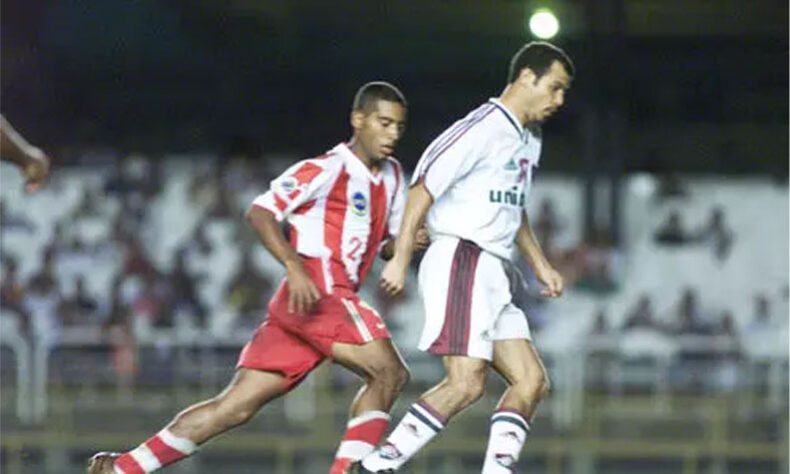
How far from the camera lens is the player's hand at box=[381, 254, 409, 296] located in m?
8.21

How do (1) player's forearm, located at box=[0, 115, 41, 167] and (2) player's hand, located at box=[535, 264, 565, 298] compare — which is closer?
(1) player's forearm, located at box=[0, 115, 41, 167]

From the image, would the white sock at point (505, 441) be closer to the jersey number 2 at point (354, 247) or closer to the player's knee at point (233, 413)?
the jersey number 2 at point (354, 247)

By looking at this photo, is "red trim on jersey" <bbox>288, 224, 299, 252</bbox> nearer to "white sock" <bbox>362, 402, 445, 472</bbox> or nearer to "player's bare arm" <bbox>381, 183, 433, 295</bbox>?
"player's bare arm" <bbox>381, 183, 433, 295</bbox>

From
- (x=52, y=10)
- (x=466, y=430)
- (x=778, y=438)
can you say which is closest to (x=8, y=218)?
(x=52, y=10)

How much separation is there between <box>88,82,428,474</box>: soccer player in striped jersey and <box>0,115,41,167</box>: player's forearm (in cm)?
85

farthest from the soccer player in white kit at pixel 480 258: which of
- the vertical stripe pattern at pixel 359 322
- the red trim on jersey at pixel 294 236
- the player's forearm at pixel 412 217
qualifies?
the red trim on jersey at pixel 294 236

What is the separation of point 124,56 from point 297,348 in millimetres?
12315

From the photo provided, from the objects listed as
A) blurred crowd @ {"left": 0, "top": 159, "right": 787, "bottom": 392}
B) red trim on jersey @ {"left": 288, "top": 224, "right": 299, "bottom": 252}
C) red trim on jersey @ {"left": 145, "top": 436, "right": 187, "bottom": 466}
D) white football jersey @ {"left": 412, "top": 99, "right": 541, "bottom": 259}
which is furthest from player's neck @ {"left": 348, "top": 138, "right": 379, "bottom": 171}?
blurred crowd @ {"left": 0, "top": 159, "right": 787, "bottom": 392}

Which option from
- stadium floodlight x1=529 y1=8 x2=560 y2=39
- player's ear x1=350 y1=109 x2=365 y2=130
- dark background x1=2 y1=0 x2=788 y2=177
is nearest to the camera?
player's ear x1=350 y1=109 x2=365 y2=130

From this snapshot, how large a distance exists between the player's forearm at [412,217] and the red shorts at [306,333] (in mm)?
385

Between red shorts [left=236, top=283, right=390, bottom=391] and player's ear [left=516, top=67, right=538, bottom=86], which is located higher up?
player's ear [left=516, top=67, right=538, bottom=86]

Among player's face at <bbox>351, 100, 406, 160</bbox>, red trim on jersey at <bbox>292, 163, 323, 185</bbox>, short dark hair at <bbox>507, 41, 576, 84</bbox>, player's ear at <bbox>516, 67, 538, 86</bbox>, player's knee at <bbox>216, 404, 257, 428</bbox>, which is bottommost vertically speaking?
player's knee at <bbox>216, 404, 257, 428</bbox>

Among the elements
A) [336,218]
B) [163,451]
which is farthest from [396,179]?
[163,451]

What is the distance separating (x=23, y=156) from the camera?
8148mm
